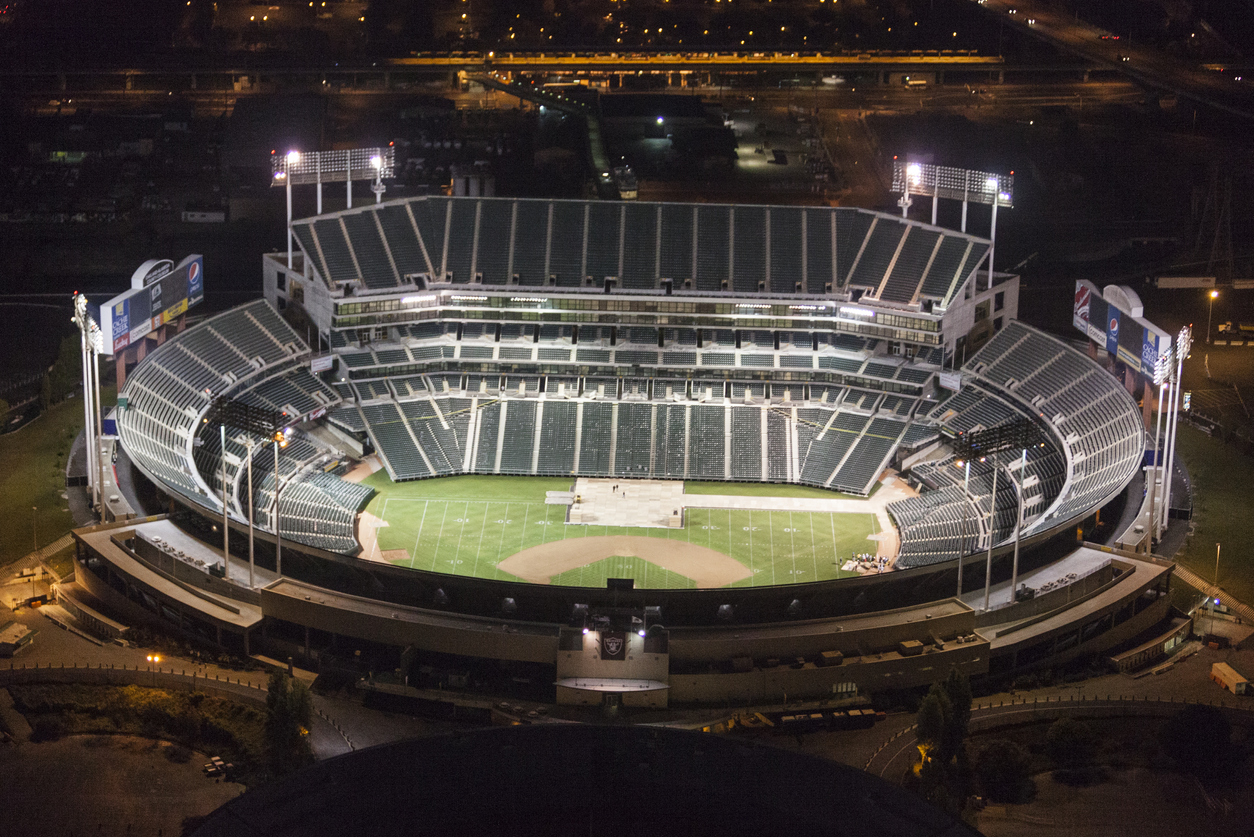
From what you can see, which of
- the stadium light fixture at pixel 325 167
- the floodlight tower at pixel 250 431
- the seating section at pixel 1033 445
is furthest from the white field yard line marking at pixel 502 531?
the stadium light fixture at pixel 325 167

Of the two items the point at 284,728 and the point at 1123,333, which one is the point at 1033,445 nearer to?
the point at 1123,333

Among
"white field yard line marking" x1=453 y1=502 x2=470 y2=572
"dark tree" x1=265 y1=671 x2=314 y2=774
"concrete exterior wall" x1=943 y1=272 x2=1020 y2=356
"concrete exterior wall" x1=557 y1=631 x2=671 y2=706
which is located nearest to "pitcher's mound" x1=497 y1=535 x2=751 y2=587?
"white field yard line marking" x1=453 y1=502 x2=470 y2=572

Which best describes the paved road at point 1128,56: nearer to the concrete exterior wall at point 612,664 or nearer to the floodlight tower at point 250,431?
the floodlight tower at point 250,431

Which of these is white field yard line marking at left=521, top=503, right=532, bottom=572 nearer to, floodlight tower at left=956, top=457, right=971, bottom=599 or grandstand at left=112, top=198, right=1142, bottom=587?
grandstand at left=112, top=198, right=1142, bottom=587

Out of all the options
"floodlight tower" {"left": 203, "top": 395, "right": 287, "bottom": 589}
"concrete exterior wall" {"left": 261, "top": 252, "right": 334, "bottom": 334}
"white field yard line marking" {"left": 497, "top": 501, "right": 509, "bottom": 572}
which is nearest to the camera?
"floodlight tower" {"left": 203, "top": 395, "right": 287, "bottom": 589}

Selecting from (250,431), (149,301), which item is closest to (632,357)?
(149,301)

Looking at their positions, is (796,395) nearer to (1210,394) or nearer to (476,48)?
(1210,394)
